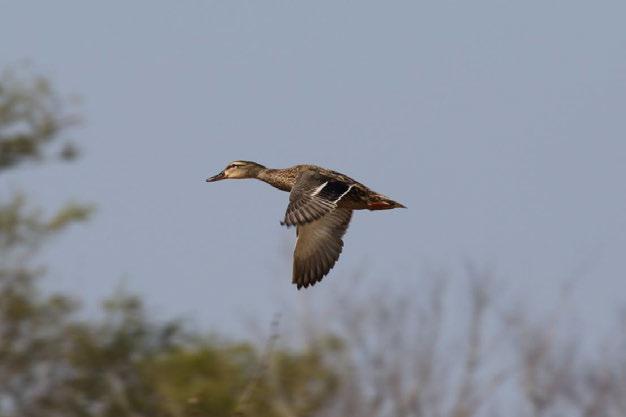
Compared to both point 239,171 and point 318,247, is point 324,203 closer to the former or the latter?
point 318,247

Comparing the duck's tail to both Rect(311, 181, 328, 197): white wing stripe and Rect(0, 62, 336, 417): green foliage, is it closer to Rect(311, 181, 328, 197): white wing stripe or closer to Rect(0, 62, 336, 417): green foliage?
Rect(311, 181, 328, 197): white wing stripe

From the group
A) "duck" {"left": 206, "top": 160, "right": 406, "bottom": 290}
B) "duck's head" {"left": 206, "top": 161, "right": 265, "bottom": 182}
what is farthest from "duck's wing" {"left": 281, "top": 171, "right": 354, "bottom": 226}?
"duck's head" {"left": 206, "top": 161, "right": 265, "bottom": 182}

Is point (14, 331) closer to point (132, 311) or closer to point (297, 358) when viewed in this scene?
point (132, 311)

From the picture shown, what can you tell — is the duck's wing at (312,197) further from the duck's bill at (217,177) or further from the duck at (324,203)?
the duck's bill at (217,177)

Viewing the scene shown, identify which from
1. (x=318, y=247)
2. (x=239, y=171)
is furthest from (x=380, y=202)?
(x=239, y=171)

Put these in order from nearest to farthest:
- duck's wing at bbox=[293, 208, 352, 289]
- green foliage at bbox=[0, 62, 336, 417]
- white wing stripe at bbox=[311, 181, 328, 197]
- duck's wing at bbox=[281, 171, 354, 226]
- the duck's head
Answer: duck's wing at bbox=[281, 171, 354, 226]
white wing stripe at bbox=[311, 181, 328, 197]
duck's wing at bbox=[293, 208, 352, 289]
the duck's head
green foliage at bbox=[0, 62, 336, 417]

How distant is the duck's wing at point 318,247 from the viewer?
41.9 ft

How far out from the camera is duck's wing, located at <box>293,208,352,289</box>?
503 inches

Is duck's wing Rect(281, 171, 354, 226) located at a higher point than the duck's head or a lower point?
lower

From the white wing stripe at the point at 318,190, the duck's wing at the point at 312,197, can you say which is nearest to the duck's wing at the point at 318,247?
the duck's wing at the point at 312,197

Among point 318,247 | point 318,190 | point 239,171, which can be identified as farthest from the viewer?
point 239,171

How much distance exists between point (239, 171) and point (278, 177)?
997mm

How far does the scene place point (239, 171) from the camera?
14.8 metres

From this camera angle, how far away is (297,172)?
13.5 metres
